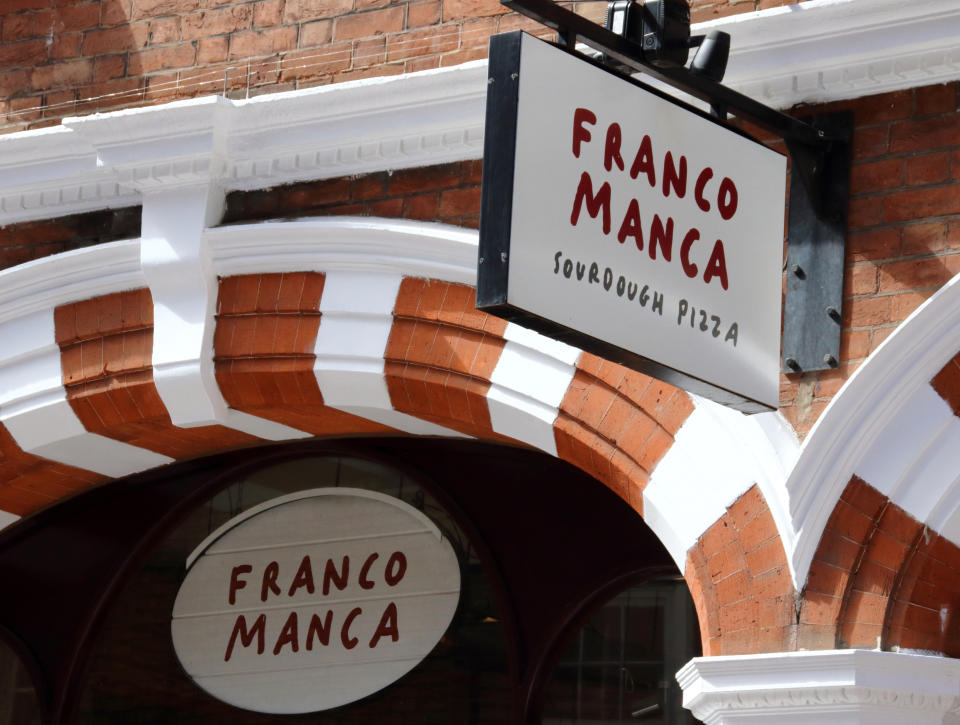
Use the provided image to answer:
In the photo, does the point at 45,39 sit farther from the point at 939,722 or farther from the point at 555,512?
the point at 939,722

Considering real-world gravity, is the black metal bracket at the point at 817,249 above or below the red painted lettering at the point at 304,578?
above

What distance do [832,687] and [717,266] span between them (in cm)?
102

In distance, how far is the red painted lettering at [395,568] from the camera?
17.8 ft

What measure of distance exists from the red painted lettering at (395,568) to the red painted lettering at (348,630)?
0.47ft

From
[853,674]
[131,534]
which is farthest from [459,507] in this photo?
[853,674]

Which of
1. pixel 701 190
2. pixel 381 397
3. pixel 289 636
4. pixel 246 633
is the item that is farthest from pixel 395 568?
pixel 701 190

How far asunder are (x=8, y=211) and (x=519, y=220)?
2.65 metres

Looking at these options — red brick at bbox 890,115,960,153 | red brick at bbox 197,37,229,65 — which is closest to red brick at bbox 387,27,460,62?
red brick at bbox 197,37,229,65

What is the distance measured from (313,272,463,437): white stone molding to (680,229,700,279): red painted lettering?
1.36 meters

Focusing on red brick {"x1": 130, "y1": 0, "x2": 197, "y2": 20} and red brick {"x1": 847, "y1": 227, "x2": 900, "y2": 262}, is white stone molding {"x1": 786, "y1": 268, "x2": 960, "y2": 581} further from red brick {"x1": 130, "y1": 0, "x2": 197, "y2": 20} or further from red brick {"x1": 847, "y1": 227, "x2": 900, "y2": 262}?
red brick {"x1": 130, "y1": 0, "x2": 197, "y2": 20}

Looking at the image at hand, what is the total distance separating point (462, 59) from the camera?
5039 mm

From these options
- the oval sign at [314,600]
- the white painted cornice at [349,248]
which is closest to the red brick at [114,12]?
the white painted cornice at [349,248]

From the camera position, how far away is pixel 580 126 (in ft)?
11.8

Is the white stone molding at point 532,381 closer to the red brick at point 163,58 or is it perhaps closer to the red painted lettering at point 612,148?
the red painted lettering at point 612,148
